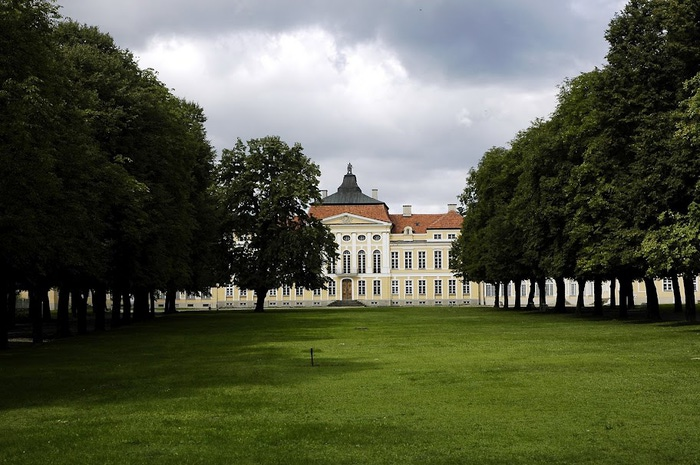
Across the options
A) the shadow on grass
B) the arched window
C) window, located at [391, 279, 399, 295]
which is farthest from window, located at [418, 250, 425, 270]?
the shadow on grass

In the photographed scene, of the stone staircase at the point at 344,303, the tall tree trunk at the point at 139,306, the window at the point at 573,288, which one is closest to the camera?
the tall tree trunk at the point at 139,306

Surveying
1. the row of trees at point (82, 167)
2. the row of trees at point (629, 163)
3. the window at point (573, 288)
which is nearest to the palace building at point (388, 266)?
the window at point (573, 288)

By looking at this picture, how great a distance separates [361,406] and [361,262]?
352ft

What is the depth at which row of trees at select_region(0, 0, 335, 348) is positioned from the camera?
24578 mm

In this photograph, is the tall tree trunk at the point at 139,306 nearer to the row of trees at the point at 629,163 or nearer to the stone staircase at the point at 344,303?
the row of trees at the point at 629,163

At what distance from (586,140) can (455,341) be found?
1587 centimetres

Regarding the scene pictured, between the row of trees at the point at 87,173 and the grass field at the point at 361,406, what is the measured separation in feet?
15.2

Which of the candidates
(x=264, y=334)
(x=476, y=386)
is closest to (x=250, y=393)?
(x=476, y=386)

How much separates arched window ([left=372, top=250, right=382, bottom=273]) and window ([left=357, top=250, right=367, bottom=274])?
1133 mm

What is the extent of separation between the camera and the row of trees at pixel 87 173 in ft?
80.6

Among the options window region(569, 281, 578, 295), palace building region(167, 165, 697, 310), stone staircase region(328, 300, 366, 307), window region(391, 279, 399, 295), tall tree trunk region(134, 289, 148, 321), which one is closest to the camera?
tall tree trunk region(134, 289, 148, 321)

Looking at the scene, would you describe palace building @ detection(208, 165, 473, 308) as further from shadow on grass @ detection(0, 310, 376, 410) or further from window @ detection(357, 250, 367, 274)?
shadow on grass @ detection(0, 310, 376, 410)

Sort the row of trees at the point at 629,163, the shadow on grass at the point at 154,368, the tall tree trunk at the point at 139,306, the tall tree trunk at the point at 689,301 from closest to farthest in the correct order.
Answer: the shadow on grass at the point at 154,368 → the row of trees at the point at 629,163 → the tall tree trunk at the point at 689,301 → the tall tree trunk at the point at 139,306

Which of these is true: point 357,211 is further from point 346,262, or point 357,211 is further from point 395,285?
point 395,285
